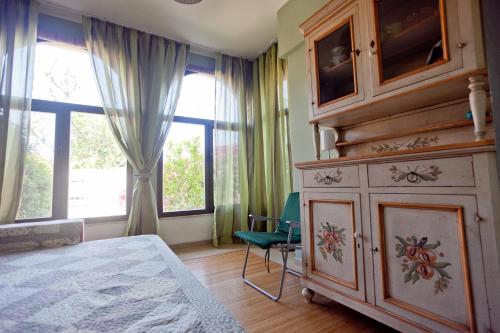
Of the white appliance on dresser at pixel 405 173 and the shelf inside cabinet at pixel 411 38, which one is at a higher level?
the shelf inside cabinet at pixel 411 38

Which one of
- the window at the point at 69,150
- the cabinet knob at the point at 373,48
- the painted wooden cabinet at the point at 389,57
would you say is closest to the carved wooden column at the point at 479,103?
the painted wooden cabinet at the point at 389,57

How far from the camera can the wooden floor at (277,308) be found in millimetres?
1394

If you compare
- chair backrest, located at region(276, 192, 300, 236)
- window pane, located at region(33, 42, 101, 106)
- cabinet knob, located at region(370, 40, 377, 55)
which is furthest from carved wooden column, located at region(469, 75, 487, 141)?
window pane, located at region(33, 42, 101, 106)

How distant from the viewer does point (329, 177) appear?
5.03ft

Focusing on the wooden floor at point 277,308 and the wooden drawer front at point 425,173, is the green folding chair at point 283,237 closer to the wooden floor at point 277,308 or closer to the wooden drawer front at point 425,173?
the wooden floor at point 277,308

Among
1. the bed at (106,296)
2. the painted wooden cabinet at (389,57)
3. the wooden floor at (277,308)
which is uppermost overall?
the painted wooden cabinet at (389,57)

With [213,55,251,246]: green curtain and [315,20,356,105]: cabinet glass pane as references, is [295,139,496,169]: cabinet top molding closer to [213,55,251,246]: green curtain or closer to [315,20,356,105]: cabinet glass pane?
[315,20,356,105]: cabinet glass pane

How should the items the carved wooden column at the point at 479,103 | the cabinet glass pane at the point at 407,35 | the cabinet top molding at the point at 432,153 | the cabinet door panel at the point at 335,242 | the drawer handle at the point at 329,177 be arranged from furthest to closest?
the drawer handle at the point at 329,177
the cabinet door panel at the point at 335,242
the cabinet glass pane at the point at 407,35
the carved wooden column at the point at 479,103
the cabinet top molding at the point at 432,153

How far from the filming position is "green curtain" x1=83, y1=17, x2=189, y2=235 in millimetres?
2736

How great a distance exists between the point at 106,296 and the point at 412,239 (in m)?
1.34

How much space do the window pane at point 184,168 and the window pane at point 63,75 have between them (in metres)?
1.05

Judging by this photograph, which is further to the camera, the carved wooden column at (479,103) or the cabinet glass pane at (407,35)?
the cabinet glass pane at (407,35)

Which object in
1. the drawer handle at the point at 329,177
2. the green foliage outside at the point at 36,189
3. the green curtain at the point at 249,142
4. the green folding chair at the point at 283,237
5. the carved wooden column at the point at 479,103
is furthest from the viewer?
the green curtain at the point at 249,142

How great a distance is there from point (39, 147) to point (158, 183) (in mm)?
1318
